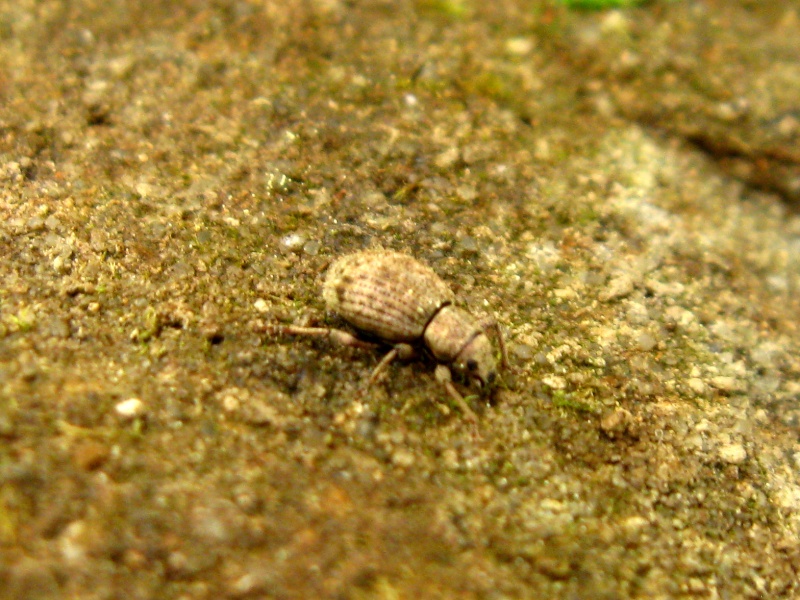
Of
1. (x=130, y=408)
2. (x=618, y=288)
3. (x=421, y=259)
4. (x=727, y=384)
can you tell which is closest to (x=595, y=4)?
(x=618, y=288)

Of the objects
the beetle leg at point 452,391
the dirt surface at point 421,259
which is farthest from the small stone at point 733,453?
the beetle leg at point 452,391

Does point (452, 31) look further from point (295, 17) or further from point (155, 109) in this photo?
point (155, 109)

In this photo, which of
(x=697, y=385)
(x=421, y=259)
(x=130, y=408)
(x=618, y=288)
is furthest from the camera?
(x=618, y=288)

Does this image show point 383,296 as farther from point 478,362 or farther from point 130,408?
point 130,408

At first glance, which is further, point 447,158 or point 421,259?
point 447,158

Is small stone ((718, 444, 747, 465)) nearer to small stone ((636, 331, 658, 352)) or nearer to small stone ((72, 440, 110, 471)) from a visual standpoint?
small stone ((636, 331, 658, 352))

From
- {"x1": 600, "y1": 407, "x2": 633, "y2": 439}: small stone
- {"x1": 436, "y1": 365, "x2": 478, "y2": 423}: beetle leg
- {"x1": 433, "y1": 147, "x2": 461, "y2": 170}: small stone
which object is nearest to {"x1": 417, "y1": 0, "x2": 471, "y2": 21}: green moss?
{"x1": 433, "y1": 147, "x2": 461, "y2": 170}: small stone

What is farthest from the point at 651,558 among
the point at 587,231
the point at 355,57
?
the point at 355,57

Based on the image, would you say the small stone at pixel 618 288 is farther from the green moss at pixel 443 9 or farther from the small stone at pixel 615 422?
the green moss at pixel 443 9
